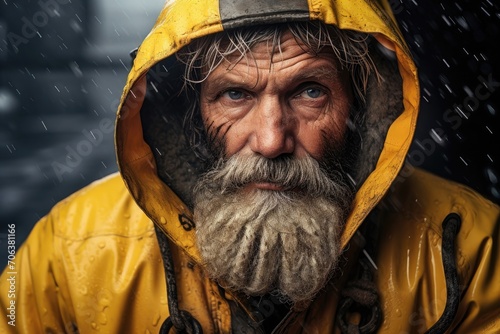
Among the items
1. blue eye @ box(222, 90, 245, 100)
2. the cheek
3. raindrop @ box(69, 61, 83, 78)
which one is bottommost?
raindrop @ box(69, 61, 83, 78)

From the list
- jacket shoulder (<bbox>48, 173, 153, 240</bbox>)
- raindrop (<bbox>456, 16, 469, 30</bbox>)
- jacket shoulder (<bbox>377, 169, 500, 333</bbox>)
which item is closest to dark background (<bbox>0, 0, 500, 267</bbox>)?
raindrop (<bbox>456, 16, 469, 30</bbox>)

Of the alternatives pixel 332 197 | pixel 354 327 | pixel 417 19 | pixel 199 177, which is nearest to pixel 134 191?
pixel 199 177

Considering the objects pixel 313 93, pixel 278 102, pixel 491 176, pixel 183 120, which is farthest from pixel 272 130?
pixel 491 176

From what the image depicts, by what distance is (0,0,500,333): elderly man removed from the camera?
1920 mm

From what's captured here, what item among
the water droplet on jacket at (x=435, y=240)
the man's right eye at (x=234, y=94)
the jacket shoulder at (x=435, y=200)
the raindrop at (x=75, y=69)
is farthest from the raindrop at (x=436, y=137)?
the raindrop at (x=75, y=69)

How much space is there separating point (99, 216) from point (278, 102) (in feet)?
2.33

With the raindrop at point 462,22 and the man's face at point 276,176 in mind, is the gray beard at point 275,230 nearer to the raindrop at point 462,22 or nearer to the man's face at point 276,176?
the man's face at point 276,176

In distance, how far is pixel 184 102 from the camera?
2256 mm

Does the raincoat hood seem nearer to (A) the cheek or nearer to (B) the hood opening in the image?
(B) the hood opening

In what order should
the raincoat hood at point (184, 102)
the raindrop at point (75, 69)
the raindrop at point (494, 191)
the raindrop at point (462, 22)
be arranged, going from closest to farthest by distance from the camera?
the raincoat hood at point (184, 102) → the raindrop at point (462, 22) → the raindrop at point (494, 191) → the raindrop at point (75, 69)

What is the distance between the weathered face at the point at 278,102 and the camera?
1.91 m

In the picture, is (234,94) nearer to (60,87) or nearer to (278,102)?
(278,102)

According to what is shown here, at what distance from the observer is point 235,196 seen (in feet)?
6.56

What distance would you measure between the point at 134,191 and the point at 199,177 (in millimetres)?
235
